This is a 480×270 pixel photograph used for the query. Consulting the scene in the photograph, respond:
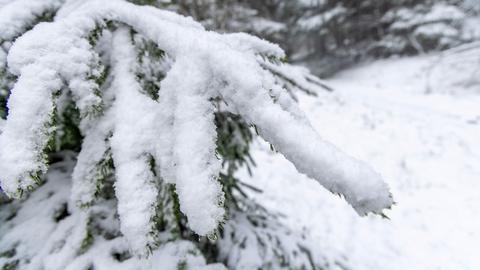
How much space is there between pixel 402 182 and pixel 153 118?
18.0 ft

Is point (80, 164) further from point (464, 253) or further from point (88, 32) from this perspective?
point (464, 253)

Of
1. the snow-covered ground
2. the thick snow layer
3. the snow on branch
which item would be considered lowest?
the snow-covered ground

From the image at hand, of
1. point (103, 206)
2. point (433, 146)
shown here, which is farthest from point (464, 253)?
point (103, 206)

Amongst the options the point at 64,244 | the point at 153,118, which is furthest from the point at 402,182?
the point at 153,118

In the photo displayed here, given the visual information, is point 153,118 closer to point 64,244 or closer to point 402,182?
point 64,244

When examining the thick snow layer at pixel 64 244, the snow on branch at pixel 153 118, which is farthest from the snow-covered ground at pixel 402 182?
the snow on branch at pixel 153 118

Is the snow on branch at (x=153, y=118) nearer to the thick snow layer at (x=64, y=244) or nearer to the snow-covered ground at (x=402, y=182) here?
the thick snow layer at (x=64, y=244)

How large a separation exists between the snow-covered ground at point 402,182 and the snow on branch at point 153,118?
140cm

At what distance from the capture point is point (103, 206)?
1.67m

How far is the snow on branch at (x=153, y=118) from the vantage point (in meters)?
0.85

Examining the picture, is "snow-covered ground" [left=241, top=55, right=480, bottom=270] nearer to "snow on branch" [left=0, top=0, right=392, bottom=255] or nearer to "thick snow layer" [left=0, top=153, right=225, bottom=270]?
"thick snow layer" [left=0, top=153, right=225, bottom=270]

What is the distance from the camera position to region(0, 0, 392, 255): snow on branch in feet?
2.78

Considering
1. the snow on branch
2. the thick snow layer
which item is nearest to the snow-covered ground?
the thick snow layer

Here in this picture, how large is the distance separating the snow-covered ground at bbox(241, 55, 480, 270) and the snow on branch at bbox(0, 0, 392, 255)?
1403 millimetres
